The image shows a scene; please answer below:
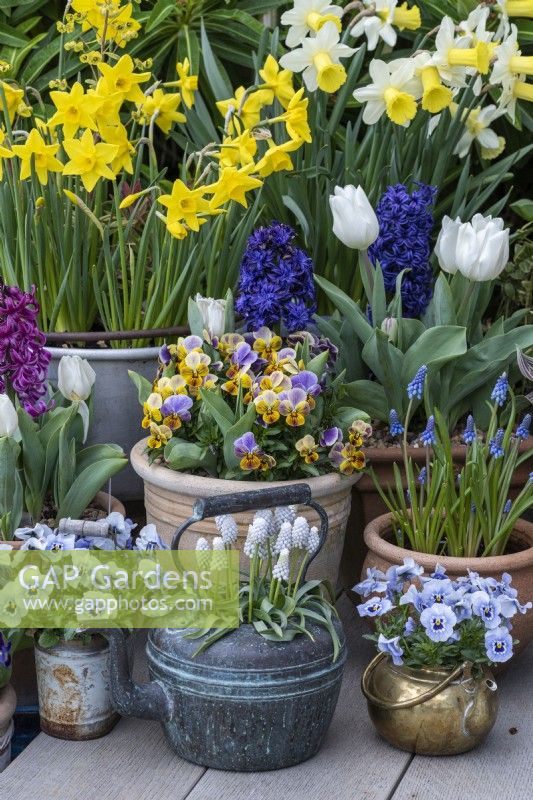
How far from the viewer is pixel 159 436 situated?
201 centimetres

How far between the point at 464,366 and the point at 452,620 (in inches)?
26.5

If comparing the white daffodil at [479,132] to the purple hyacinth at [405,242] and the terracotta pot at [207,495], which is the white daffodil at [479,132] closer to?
the purple hyacinth at [405,242]

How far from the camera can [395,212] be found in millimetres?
2229

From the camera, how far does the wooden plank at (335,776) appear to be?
1.70m

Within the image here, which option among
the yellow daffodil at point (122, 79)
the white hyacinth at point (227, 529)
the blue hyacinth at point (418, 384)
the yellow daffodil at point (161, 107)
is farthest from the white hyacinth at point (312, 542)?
the yellow daffodil at point (161, 107)

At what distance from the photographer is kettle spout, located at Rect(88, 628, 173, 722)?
68.7 inches

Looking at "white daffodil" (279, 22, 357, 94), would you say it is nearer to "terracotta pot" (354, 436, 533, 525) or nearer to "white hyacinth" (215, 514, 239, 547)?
"terracotta pot" (354, 436, 533, 525)

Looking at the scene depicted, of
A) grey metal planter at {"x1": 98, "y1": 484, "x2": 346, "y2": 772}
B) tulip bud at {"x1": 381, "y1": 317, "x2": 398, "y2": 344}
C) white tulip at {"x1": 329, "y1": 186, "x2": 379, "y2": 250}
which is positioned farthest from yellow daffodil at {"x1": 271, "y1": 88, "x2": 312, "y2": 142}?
grey metal planter at {"x1": 98, "y1": 484, "x2": 346, "y2": 772}

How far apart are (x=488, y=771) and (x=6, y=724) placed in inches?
29.3

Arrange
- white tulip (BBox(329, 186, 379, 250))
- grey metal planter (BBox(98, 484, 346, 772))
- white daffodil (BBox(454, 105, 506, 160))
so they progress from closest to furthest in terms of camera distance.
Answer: grey metal planter (BBox(98, 484, 346, 772)), white tulip (BBox(329, 186, 379, 250)), white daffodil (BBox(454, 105, 506, 160))

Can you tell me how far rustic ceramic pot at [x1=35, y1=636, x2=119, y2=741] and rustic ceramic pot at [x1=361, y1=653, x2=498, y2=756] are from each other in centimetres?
43

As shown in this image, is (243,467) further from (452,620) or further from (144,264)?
(144,264)

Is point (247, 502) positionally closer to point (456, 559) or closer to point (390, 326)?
point (456, 559)

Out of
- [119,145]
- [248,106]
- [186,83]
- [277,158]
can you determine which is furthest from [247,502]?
[186,83]
